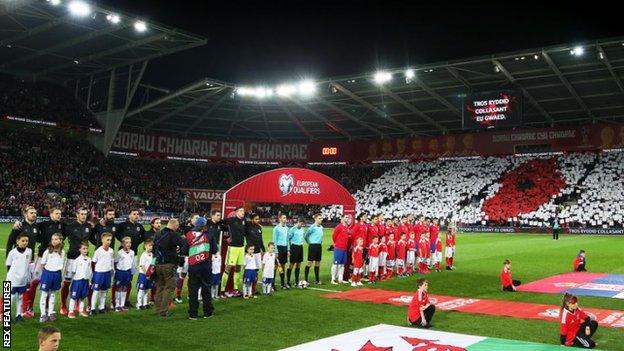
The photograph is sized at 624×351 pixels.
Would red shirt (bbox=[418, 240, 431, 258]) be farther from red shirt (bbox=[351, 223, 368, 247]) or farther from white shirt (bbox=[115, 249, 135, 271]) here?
white shirt (bbox=[115, 249, 135, 271])

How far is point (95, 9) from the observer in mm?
30141

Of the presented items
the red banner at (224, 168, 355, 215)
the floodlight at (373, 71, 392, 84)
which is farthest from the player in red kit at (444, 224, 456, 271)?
the floodlight at (373, 71, 392, 84)

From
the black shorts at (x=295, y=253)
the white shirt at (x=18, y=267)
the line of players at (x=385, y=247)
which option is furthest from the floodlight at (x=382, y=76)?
the white shirt at (x=18, y=267)

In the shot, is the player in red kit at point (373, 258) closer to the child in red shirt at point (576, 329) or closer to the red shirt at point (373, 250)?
the red shirt at point (373, 250)

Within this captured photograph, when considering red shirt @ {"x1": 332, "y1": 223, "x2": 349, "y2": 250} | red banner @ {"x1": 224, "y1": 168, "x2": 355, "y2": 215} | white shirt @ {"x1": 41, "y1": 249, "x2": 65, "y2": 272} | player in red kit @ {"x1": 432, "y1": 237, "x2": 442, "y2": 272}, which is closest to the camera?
white shirt @ {"x1": 41, "y1": 249, "x2": 65, "y2": 272}

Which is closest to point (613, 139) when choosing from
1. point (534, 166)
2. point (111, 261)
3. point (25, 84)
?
point (534, 166)

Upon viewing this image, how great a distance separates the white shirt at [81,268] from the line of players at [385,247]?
8.16 m

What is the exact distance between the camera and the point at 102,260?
11742 millimetres

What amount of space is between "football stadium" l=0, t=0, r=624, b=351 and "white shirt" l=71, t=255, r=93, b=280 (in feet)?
0.56

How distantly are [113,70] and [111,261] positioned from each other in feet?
122

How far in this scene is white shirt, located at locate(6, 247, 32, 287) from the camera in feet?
34.4

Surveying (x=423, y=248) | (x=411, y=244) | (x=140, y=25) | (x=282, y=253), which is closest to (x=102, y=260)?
(x=282, y=253)

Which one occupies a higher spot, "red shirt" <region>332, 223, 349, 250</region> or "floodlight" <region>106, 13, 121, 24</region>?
"floodlight" <region>106, 13, 121, 24</region>

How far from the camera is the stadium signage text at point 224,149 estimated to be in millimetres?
58906
